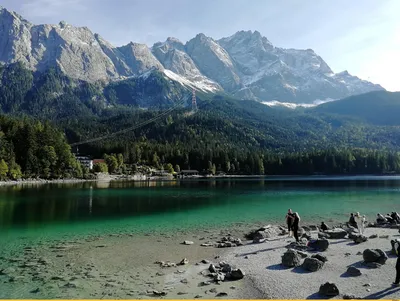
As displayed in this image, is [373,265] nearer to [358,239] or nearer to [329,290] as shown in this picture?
[329,290]

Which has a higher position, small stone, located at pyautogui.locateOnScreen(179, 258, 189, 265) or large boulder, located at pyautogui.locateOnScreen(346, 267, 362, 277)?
large boulder, located at pyautogui.locateOnScreen(346, 267, 362, 277)

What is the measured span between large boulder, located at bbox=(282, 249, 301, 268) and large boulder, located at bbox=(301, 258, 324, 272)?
0.89m

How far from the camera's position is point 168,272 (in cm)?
2484

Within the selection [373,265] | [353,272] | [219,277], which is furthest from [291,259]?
[219,277]

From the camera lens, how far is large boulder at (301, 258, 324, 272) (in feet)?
77.9

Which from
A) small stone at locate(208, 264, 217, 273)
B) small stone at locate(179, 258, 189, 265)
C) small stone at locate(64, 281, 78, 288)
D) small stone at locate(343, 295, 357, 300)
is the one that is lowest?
small stone at locate(64, 281, 78, 288)

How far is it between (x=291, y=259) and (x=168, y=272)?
353 inches

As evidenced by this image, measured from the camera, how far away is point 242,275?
75.7 feet

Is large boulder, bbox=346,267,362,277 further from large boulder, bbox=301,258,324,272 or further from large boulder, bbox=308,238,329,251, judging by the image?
large boulder, bbox=308,238,329,251

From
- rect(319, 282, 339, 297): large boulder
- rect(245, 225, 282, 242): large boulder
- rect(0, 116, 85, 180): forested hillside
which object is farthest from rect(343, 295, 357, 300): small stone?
rect(0, 116, 85, 180): forested hillside

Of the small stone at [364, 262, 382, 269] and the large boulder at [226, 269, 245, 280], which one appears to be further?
the small stone at [364, 262, 382, 269]

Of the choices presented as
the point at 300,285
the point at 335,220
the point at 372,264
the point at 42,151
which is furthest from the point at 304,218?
the point at 42,151

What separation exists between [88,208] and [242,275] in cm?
4750

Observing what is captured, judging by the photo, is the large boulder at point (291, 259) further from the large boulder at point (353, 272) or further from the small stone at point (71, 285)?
the small stone at point (71, 285)
